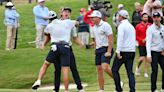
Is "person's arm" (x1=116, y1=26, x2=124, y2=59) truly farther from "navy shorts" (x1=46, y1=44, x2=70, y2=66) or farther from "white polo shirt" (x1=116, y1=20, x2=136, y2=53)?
"navy shorts" (x1=46, y1=44, x2=70, y2=66)

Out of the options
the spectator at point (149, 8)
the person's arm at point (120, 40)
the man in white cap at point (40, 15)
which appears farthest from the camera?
the man in white cap at point (40, 15)

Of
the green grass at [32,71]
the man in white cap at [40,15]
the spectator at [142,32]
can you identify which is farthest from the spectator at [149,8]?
the man in white cap at [40,15]

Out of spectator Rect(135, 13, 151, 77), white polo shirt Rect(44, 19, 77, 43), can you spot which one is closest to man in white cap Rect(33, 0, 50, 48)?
spectator Rect(135, 13, 151, 77)

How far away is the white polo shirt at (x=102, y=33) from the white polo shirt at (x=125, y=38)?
0.38 m

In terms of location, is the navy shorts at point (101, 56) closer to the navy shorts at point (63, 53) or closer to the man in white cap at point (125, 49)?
the man in white cap at point (125, 49)

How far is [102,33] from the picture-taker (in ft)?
44.0

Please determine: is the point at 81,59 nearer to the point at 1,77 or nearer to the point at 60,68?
the point at 1,77

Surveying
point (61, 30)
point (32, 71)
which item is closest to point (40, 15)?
point (32, 71)

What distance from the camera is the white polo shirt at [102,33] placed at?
43.7 feet

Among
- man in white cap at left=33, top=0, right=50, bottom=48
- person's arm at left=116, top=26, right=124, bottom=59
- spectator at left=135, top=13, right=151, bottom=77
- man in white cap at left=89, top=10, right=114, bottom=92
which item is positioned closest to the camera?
person's arm at left=116, top=26, right=124, bottom=59

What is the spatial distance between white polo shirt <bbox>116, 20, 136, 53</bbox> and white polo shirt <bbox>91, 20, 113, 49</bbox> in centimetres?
38

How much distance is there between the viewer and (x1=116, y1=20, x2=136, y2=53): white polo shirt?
12961mm

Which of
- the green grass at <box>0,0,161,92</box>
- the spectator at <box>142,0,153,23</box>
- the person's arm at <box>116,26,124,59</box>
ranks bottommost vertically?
the green grass at <box>0,0,161,92</box>

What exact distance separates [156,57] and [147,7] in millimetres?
4754
